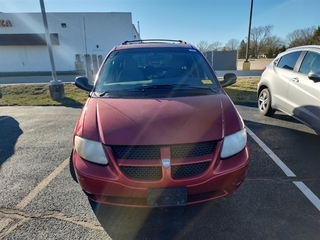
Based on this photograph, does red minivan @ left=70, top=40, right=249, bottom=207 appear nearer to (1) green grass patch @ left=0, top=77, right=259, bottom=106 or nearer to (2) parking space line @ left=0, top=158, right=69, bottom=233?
(2) parking space line @ left=0, top=158, right=69, bottom=233

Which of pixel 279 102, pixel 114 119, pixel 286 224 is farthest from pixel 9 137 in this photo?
pixel 279 102

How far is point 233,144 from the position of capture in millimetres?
1979

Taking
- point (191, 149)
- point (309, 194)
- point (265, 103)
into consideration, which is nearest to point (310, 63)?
point (265, 103)

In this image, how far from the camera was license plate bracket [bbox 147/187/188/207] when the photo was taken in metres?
1.81

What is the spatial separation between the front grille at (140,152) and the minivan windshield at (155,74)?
0.84 meters

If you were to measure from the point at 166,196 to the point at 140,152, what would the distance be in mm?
441

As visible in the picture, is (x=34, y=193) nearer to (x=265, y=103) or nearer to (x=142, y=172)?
(x=142, y=172)

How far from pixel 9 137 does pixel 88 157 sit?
373 centimetres

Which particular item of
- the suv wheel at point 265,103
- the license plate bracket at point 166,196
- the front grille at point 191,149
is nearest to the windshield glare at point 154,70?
the front grille at point 191,149

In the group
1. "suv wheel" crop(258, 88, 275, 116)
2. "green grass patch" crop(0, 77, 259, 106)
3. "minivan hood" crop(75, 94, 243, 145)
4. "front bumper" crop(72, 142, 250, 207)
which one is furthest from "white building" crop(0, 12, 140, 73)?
"front bumper" crop(72, 142, 250, 207)

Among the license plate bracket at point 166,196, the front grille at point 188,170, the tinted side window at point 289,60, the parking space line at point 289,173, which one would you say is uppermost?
the tinted side window at point 289,60

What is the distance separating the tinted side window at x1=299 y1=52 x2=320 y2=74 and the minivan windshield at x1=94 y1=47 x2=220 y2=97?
2.23m

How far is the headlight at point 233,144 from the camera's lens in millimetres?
1938

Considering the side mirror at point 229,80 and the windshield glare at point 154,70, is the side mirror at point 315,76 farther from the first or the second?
the windshield glare at point 154,70
